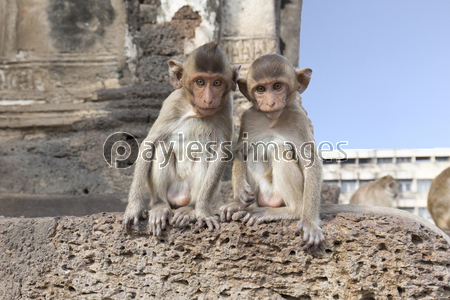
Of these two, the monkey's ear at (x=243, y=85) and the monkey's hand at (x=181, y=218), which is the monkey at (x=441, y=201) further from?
the monkey's hand at (x=181, y=218)

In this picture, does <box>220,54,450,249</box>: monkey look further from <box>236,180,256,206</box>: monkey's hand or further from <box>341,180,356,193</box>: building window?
<box>341,180,356,193</box>: building window

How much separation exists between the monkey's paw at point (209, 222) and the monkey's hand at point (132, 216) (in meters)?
0.39

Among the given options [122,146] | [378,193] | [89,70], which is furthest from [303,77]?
[378,193]

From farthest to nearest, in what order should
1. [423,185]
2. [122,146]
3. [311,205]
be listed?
[423,185] < [122,146] < [311,205]

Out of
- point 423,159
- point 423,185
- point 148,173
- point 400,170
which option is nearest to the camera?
point 148,173

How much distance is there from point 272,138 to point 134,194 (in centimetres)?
101

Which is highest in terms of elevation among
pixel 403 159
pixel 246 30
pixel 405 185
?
pixel 246 30

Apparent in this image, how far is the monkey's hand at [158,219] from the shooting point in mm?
3049

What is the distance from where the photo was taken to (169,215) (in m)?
3.11

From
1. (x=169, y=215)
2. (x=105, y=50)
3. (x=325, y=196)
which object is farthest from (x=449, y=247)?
(x=105, y=50)

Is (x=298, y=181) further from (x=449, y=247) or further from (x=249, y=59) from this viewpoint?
(x=249, y=59)

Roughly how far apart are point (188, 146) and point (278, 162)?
663 millimetres

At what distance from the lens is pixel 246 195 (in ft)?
10.2

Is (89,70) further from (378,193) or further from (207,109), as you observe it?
(378,193)
